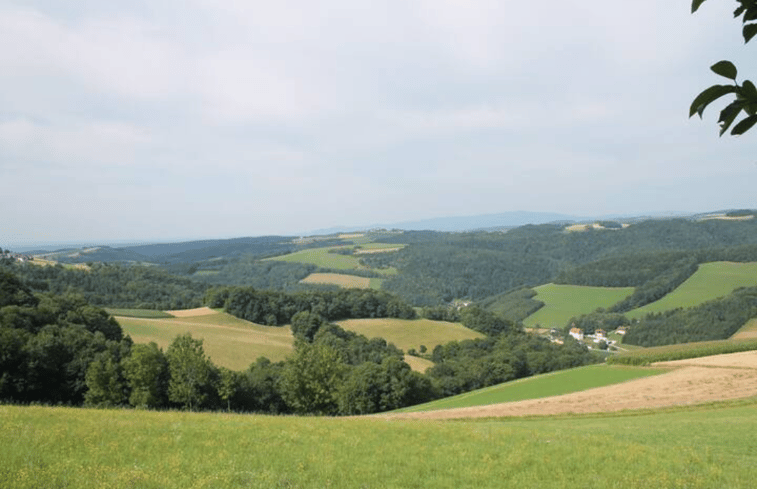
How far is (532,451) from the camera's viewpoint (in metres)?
14.4

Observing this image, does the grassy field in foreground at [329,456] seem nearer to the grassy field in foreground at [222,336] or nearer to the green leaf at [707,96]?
the green leaf at [707,96]

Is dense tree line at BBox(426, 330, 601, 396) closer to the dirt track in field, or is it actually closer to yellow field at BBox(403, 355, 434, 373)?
yellow field at BBox(403, 355, 434, 373)

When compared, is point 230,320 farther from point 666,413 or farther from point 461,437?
point 461,437

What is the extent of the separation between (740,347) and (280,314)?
242 ft

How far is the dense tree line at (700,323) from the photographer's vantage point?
310ft

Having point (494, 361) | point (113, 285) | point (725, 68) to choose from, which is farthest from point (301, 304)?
point (725, 68)

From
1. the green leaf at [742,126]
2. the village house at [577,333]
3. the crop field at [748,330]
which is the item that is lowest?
the village house at [577,333]

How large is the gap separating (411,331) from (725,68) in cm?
9753

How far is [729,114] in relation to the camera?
8.23ft

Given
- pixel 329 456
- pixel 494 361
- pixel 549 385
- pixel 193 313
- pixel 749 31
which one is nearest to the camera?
pixel 749 31

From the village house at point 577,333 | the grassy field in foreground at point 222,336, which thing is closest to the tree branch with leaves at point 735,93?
the grassy field in foreground at point 222,336

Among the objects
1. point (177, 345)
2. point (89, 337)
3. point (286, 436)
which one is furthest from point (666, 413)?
point (89, 337)

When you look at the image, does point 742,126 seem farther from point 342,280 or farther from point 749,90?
point 342,280

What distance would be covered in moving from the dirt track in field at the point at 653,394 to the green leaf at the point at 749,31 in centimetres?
2765
